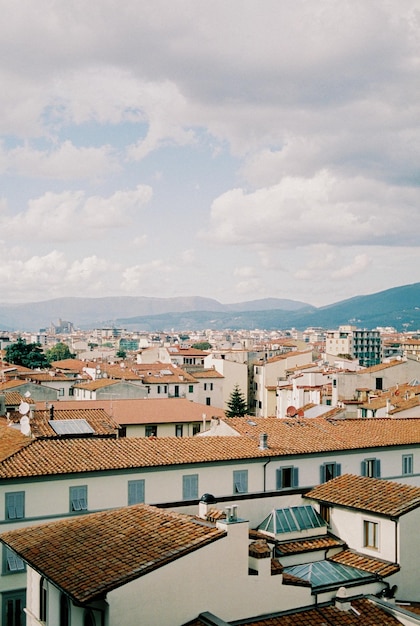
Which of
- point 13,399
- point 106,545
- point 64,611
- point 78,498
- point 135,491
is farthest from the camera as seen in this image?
point 13,399

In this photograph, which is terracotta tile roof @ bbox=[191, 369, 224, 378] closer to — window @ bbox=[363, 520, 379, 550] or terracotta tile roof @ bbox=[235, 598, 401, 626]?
window @ bbox=[363, 520, 379, 550]

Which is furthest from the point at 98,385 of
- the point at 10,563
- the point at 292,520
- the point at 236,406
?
the point at 292,520

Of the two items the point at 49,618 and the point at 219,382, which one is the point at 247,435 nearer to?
the point at 49,618

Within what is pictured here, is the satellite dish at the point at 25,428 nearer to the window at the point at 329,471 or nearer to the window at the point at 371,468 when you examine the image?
the window at the point at 329,471

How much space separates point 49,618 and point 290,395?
65.8 metres

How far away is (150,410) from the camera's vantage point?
191 ft

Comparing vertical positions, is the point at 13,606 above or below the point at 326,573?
below

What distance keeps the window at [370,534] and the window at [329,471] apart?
7.53 meters

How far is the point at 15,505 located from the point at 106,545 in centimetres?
968

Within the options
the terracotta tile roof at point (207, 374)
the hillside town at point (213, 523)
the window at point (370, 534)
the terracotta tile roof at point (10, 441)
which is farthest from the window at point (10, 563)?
the terracotta tile roof at point (207, 374)

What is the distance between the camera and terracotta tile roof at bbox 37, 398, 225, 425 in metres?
56.0

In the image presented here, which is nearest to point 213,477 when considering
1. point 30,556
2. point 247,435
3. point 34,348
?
point 247,435

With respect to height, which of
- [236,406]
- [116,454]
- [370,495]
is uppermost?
[116,454]

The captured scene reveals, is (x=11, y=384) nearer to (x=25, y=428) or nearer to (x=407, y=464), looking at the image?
(x=25, y=428)
